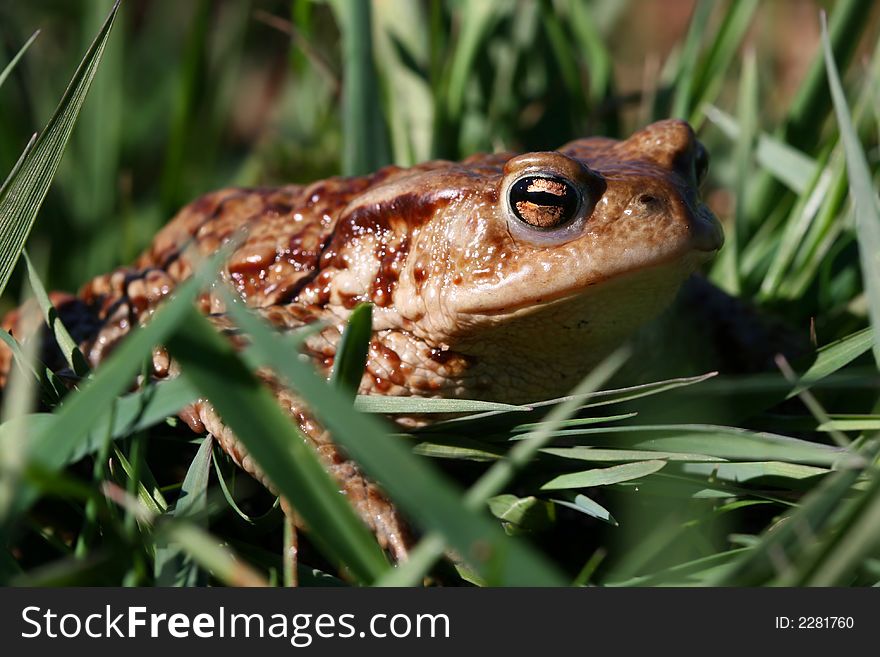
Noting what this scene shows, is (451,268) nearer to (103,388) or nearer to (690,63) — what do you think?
(103,388)

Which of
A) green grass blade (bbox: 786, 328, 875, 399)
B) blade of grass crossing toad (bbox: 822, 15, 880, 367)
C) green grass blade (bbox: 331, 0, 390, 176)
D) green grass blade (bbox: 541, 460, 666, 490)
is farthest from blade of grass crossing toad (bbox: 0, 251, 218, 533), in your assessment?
green grass blade (bbox: 331, 0, 390, 176)

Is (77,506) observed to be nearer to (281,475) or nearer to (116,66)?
(281,475)

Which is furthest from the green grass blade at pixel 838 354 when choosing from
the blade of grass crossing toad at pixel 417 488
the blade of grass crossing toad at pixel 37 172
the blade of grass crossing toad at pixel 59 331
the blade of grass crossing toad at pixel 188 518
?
the blade of grass crossing toad at pixel 37 172

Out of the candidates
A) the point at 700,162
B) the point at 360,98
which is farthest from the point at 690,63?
the point at 360,98

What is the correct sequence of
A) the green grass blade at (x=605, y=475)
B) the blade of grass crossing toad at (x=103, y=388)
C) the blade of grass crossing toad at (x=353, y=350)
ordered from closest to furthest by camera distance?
the blade of grass crossing toad at (x=103, y=388)
the blade of grass crossing toad at (x=353, y=350)
the green grass blade at (x=605, y=475)

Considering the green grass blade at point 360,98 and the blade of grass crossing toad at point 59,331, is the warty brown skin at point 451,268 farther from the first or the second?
the green grass blade at point 360,98
